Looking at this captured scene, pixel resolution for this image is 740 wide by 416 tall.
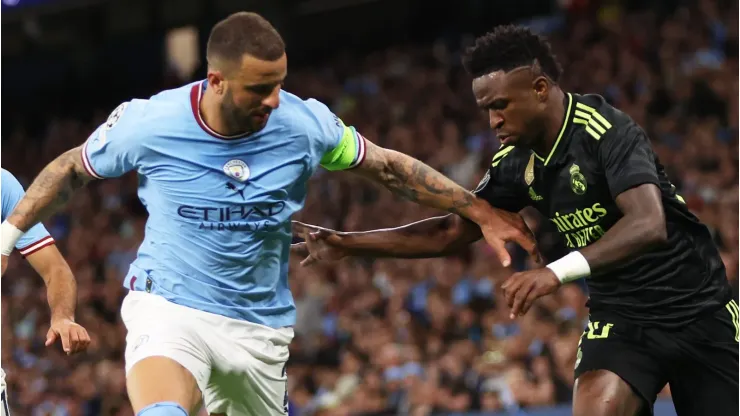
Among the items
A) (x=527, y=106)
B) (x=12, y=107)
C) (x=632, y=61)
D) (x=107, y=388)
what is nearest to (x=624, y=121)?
(x=527, y=106)

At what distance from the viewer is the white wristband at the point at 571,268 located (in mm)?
4957

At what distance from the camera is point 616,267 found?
5.24 m

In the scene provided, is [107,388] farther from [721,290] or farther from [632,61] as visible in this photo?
[721,290]

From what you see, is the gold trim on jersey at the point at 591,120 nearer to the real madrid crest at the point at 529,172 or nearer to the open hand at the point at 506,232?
the real madrid crest at the point at 529,172

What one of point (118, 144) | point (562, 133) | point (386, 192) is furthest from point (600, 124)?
point (386, 192)

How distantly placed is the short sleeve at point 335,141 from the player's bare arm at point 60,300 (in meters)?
1.29

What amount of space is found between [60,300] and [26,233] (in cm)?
42

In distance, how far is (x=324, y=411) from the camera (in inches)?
477

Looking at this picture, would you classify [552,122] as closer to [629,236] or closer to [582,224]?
[582,224]

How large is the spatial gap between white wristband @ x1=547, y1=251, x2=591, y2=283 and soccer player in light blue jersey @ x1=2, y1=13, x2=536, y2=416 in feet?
1.73

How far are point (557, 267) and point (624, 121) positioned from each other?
2.62 ft

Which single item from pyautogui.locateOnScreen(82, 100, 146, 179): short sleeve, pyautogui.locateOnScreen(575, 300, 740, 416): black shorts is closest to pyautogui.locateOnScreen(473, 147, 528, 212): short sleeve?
pyautogui.locateOnScreen(575, 300, 740, 416): black shorts

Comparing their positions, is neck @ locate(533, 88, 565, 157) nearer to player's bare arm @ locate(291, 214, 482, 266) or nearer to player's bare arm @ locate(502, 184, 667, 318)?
player's bare arm @ locate(502, 184, 667, 318)

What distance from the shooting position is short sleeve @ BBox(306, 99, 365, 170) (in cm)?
537
